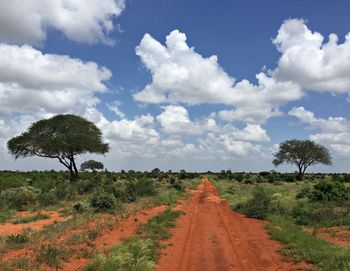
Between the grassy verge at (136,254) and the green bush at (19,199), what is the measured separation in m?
10.2

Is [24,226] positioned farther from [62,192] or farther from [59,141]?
[59,141]

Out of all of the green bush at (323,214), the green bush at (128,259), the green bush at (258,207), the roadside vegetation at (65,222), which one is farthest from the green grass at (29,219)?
the green bush at (323,214)

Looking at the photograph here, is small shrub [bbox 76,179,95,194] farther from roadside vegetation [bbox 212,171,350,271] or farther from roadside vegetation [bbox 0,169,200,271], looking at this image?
roadside vegetation [bbox 212,171,350,271]

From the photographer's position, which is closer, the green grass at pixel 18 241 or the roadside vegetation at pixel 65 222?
the roadside vegetation at pixel 65 222

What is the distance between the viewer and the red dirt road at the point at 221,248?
41.7ft

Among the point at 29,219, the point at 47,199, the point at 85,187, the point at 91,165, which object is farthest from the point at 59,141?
the point at 91,165

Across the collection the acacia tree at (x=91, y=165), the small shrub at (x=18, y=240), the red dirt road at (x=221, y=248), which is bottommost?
the red dirt road at (x=221, y=248)

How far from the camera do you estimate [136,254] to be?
1310cm

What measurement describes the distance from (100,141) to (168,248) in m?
36.3

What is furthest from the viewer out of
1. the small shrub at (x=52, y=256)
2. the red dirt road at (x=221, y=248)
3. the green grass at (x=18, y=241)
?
the green grass at (x=18, y=241)

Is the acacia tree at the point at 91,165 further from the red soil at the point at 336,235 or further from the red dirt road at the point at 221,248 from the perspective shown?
the red soil at the point at 336,235

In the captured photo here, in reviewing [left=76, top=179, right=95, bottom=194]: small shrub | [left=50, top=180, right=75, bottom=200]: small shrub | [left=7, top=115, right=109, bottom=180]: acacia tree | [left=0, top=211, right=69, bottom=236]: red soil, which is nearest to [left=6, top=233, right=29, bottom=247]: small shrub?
[left=0, top=211, right=69, bottom=236]: red soil

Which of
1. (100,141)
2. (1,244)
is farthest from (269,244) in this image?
(100,141)

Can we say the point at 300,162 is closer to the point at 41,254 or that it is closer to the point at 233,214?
the point at 233,214
